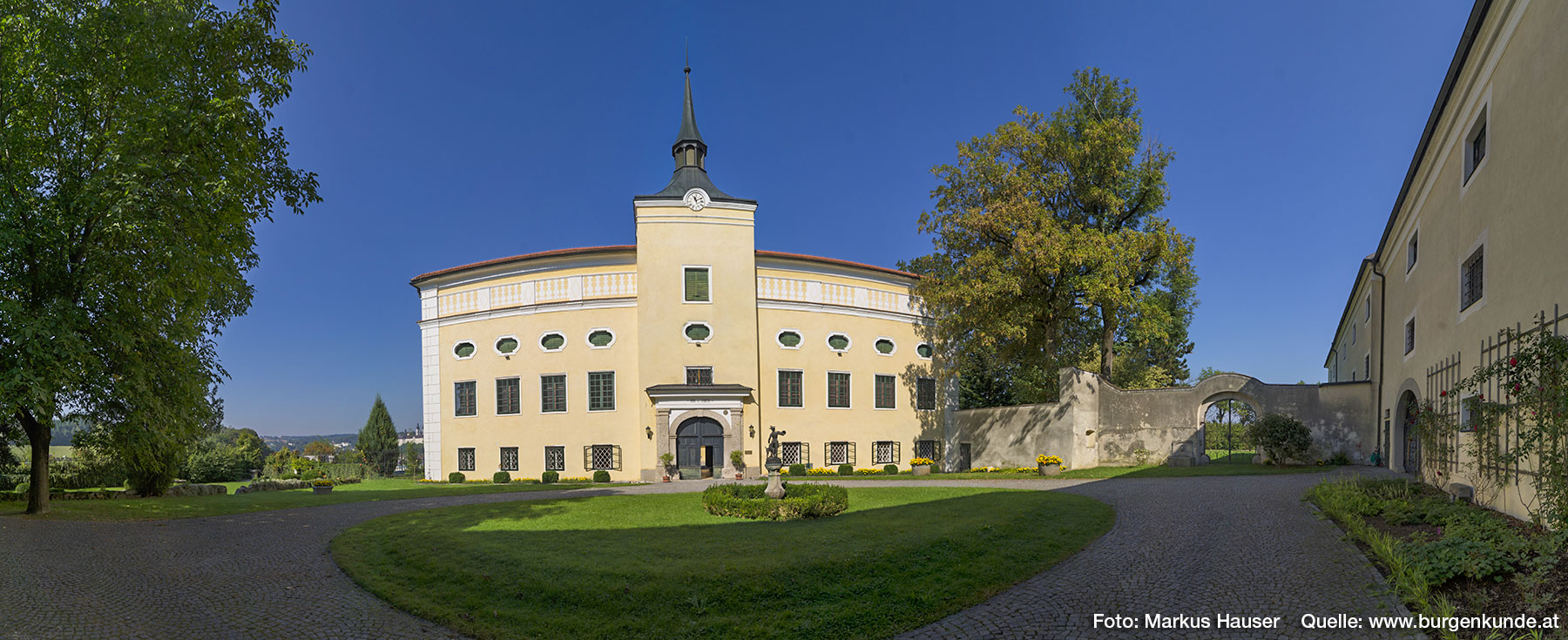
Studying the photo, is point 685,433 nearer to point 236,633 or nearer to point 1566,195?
point 236,633

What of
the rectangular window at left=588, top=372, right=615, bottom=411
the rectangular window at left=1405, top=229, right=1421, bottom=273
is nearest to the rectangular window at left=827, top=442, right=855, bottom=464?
the rectangular window at left=588, top=372, right=615, bottom=411

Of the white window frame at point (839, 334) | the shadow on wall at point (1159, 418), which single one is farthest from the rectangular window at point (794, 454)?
the shadow on wall at point (1159, 418)

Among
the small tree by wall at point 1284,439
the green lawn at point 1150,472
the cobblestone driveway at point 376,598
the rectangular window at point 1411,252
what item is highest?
the rectangular window at point 1411,252

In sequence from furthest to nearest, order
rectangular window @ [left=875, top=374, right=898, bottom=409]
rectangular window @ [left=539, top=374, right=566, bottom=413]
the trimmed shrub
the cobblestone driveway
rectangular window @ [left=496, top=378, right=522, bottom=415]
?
rectangular window @ [left=875, top=374, right=898, bottom=409] → rectangular window @ [left=496, top=378, right=522, bottom=415] → rectangular window @ [left=539, top=374, right=566, bottom=413] → the trimmed shrub → the cobblestone driveway

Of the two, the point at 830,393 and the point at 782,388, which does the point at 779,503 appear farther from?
the point at 830,393

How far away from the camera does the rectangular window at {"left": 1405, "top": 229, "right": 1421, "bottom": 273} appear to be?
1652 centimetres

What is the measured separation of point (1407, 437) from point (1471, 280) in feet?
28.0

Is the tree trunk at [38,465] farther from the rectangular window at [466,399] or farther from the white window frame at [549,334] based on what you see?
the white window frame at [549,334]

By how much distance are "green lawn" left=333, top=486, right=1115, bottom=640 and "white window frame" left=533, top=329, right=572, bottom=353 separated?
1724 cm

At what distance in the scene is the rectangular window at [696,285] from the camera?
2897 cm

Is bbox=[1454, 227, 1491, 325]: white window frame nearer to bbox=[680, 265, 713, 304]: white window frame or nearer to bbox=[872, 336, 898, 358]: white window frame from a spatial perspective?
bbox=[872, 336, 898, 358]: white window frame

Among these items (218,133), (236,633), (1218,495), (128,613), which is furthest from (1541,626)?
(218,133)

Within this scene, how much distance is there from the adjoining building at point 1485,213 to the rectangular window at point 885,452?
17619 mm

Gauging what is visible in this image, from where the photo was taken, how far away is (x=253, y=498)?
18.5 m
